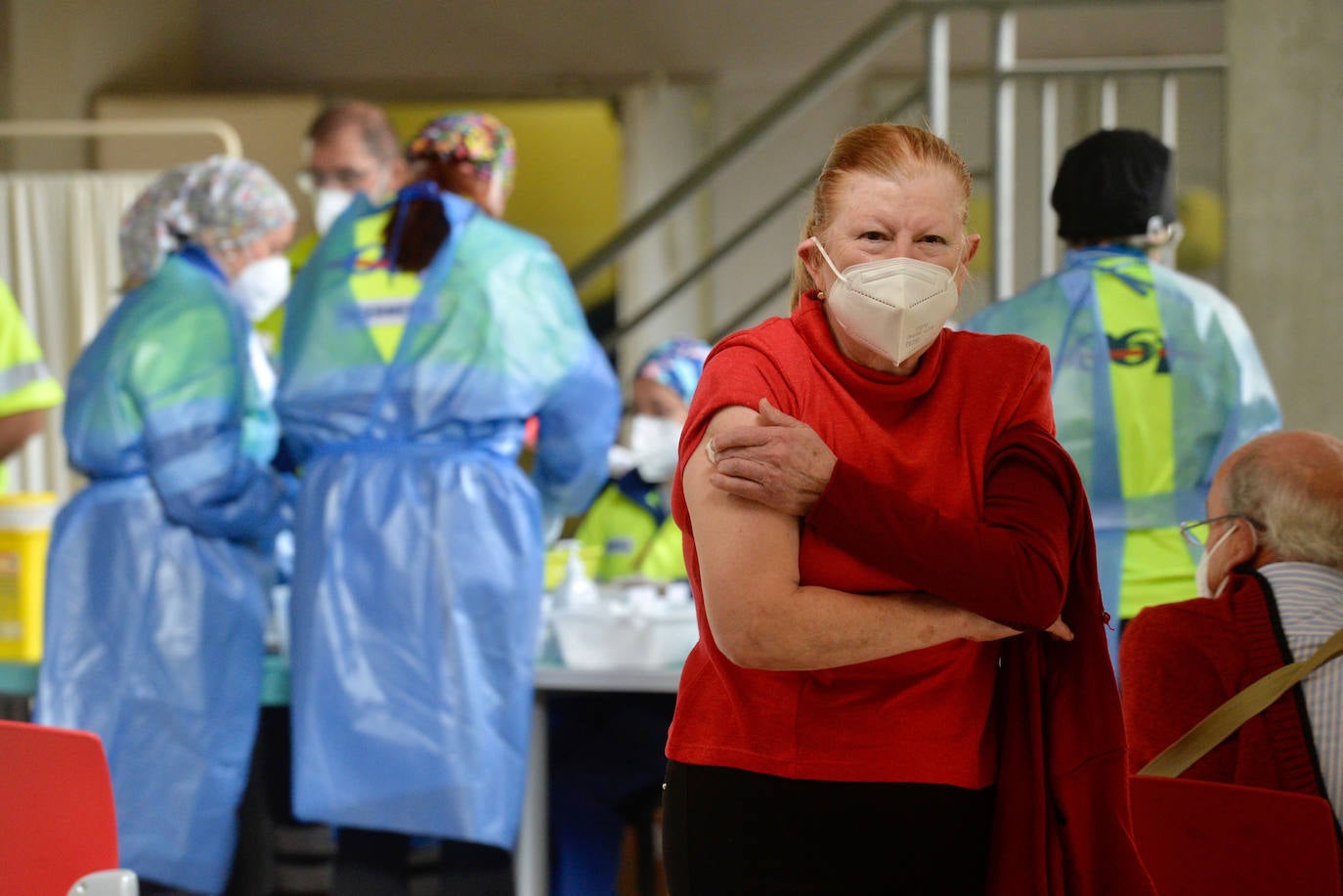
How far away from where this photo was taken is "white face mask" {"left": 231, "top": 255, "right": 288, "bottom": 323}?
3012 millimetres

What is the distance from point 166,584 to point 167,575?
0.06 ft

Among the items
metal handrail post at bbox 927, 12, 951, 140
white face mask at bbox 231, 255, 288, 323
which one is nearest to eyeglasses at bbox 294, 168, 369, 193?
white face mask at bbox 231, 255, 288, 323

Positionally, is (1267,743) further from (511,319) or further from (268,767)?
(268,767)

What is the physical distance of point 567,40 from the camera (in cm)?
612

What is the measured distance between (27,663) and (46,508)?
1.01 feet

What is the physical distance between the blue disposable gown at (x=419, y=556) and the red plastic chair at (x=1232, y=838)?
1.34m

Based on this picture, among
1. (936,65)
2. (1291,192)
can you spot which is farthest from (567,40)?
(1291,192)

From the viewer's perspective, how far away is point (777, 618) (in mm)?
1188

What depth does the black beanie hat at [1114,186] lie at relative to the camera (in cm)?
236

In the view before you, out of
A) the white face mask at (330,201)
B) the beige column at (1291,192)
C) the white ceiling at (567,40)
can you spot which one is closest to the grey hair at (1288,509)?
the beige column at (1291,192)

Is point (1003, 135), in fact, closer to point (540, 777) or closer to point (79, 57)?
point (540, 777)

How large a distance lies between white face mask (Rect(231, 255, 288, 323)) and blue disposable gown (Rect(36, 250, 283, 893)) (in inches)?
7.8

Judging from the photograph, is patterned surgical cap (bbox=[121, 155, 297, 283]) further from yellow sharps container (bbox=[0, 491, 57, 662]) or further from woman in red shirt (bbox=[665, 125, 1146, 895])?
woman in red shirt (bbox=[665, 125, 1146, 895])

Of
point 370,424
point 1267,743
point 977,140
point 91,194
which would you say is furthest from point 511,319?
point 977,140
